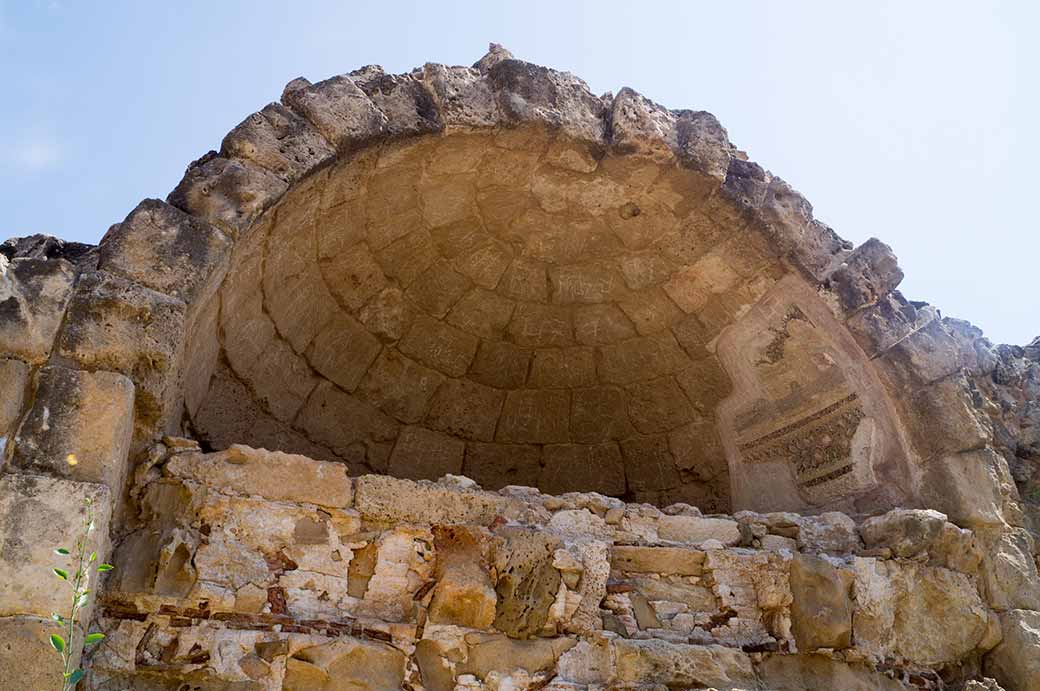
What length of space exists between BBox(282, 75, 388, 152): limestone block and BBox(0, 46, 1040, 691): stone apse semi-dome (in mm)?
17

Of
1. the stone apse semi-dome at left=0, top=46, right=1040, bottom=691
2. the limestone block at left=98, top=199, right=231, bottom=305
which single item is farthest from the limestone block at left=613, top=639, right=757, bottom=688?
the limestone block at left=98, top=199, right=231, bottom=305

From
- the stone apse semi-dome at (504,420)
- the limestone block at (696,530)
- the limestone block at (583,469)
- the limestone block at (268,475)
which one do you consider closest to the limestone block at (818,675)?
the stone apse semi-dome at (504,420)

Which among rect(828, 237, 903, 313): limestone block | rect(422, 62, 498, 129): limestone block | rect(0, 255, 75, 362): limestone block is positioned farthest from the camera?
rect(828, 237, 903, 313): limestone block

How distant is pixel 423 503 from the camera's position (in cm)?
469

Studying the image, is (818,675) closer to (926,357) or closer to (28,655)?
(926,357)

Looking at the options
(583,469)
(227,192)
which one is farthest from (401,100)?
(583,469)

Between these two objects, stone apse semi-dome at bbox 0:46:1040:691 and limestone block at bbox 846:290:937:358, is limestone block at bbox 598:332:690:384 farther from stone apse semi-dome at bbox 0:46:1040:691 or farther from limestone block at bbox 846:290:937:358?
limestone block at bbox 846:290:937:358

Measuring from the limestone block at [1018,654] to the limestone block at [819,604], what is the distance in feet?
2.51

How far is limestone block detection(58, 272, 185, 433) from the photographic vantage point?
4242mm

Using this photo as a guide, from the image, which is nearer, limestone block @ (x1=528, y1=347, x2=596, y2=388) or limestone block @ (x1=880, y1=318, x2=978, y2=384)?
limestone block @ (x1=880, y1=318, x2=978, y2=384)

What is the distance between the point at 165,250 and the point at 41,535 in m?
1.36

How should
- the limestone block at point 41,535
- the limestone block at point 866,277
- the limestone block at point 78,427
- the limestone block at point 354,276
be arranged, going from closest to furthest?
1. the limestone block at point 41,535
2. the limestone block at point 78,427
3. the limestone block at point 866,277
4. the limestone block at point 354,276

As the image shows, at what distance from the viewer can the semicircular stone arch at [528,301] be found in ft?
16.8

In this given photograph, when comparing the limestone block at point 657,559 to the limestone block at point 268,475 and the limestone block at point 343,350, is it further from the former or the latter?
the limestone block at point 343,350
